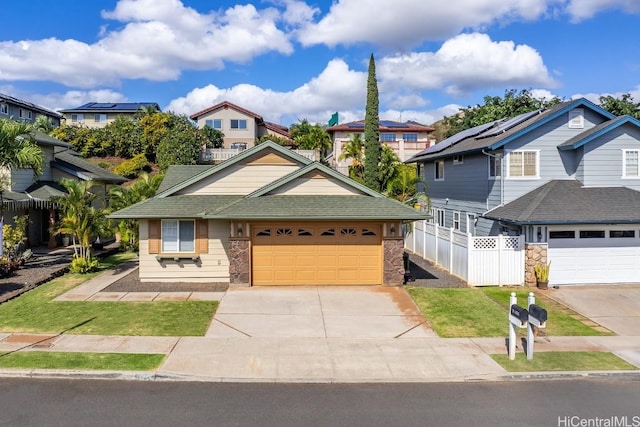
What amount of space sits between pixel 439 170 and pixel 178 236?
1668 centimetres

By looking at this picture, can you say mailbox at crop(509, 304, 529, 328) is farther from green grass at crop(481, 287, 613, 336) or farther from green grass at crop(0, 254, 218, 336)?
green grass at crop(0, 254, 218, 336)

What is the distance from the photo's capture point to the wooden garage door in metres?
16.7

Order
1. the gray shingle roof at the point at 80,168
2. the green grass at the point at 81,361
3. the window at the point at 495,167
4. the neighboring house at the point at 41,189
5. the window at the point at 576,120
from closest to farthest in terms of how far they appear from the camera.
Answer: the green grass at the point at 81,361, the window at the point at 576,120, the window at the point at 495,167, the neighboring house at the point at 41,189, the gray shingle roof at the point at 80,168

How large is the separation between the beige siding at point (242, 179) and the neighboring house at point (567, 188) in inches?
355

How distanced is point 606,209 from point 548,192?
6.93 feet

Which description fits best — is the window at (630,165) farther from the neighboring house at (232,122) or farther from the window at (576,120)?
the neighboring house at (232,122)

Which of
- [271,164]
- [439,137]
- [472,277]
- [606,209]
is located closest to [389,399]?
[472,277]

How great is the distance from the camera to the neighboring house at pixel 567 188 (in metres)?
17.1

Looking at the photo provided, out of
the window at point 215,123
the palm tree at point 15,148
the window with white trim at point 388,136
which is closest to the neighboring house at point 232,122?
the window at point 215,123

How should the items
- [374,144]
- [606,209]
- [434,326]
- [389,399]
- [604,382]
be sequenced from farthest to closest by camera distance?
[374,144] → [606,209] → [434,326] → [604,382] → [389,399]

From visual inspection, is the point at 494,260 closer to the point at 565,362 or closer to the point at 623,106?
the point at 565,362

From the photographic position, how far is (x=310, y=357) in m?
10.2

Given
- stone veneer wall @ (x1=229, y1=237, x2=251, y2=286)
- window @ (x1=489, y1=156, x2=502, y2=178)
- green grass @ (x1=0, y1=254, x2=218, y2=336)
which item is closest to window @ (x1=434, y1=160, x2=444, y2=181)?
window @ (x1=489, y1=156, x2=502, y2=178)

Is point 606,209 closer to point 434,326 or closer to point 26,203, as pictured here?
point 434,326
